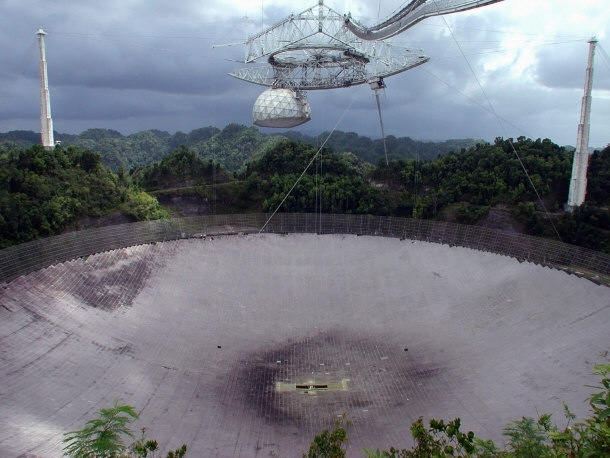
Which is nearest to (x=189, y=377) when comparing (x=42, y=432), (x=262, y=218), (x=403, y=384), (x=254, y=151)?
(x=42, y=432)

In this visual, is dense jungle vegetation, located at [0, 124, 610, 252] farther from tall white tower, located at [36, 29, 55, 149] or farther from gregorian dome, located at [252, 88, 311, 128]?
gregorian dome, located at [252, 88, 311, 128]

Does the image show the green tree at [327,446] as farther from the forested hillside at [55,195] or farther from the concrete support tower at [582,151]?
the concrete support tower at [582,151]

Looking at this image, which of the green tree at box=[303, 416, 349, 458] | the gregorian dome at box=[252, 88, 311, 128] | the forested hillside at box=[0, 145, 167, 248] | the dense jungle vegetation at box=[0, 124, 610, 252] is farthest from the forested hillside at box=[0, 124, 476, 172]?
the green tree at box=[303, 416, 349, 458]

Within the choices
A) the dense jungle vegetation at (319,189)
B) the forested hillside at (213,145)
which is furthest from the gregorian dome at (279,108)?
the forested hillside at (213,145)

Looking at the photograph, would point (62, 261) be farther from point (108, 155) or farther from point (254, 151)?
point (108, 155)

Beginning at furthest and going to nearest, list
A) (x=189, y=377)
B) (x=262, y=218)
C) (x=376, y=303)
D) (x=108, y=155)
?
(x=108, y=155), (x=262, y=218), (x=376, y=303), (x=189, y=377)

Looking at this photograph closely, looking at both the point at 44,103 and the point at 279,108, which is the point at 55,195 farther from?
the point at 279,108

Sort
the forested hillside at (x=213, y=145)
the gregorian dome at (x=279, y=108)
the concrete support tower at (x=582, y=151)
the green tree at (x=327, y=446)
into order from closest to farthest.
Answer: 1. the green tree at (x=327, y=446)
2. the concrete support tower at (x=582, y=151)
3. the gregorian dome at (x=279, y=108)
4. the forested hillside at (x=213, y=145)
